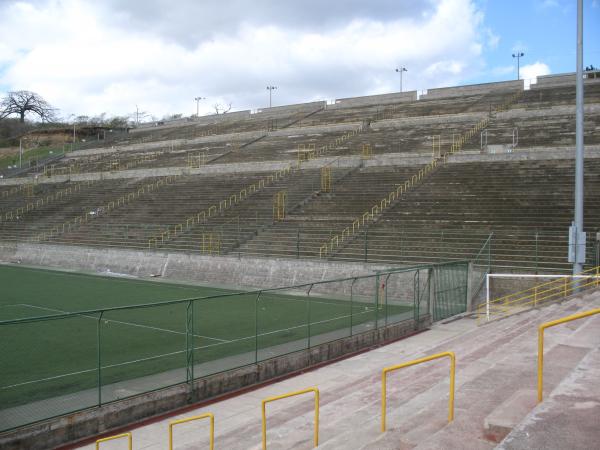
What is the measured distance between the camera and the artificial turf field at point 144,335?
10.3 metres

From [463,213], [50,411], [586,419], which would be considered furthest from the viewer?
[463,213]

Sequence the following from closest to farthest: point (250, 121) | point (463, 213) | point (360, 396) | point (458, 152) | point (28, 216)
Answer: point (360, 396)
point (463, 213)
point (458, 152)
point (28, 216)
point (250, 121)

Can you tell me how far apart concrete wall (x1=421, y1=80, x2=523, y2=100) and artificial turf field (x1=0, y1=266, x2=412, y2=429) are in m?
37.4

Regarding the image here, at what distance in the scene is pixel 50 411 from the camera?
8531mm

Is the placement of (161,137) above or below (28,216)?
above

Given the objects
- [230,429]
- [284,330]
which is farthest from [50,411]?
[284,330]

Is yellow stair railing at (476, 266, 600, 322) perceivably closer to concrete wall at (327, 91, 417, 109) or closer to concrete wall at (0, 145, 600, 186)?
concrete wall at (0, 145, 600, 186)

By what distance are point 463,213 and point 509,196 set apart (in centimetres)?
283

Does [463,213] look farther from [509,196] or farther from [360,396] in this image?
[360,396]

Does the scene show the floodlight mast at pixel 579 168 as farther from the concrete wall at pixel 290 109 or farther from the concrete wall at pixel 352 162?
the concrete wall at pixel 290 109

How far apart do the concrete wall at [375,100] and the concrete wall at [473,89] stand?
149 cm

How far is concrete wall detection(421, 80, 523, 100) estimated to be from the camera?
50.8 metres

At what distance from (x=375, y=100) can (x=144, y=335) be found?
48.3 meters

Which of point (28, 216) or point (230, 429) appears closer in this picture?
point (230, 429)
